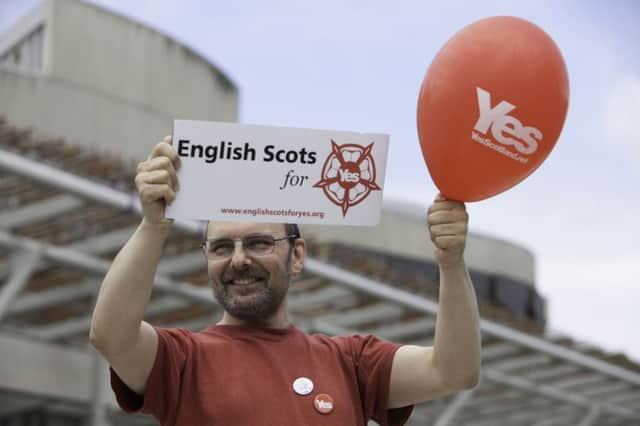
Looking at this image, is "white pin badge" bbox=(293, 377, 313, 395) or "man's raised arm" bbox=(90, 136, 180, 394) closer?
"man's raised arm" bbox=(90, 136, 180, 394)

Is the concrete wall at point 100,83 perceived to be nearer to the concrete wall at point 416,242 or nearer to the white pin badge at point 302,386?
the concrete wall at point 416,242

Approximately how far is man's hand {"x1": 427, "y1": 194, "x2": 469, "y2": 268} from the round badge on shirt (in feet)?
1.70

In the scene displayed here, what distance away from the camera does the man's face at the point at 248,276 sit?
3.70 m

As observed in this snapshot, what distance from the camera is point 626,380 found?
78.1ft

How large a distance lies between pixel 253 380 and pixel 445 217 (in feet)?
2.39

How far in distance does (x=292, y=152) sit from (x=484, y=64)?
61 centimetres

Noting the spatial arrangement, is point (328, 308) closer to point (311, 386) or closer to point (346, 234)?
point (346, 234)

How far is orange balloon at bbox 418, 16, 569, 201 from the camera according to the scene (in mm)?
3566

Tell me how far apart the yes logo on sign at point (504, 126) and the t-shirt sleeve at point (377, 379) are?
0.78 metres

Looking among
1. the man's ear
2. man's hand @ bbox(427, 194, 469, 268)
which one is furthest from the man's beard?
man's hand @ bbox(427, 194, 469, 268)

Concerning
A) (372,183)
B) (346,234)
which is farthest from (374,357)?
(346,234)

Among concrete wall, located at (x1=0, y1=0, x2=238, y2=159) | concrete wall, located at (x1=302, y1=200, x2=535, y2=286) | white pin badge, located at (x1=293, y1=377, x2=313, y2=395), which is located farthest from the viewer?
concrete wall, located at (x1=302, y1=200, x2=535, y2=286)

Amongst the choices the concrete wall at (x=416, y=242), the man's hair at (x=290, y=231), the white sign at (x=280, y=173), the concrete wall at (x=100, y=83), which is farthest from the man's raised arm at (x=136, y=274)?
the concrete wall at (x=416, y=242)

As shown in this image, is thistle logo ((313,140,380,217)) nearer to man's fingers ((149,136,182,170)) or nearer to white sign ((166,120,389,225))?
white sign ((166,120,389,225))
